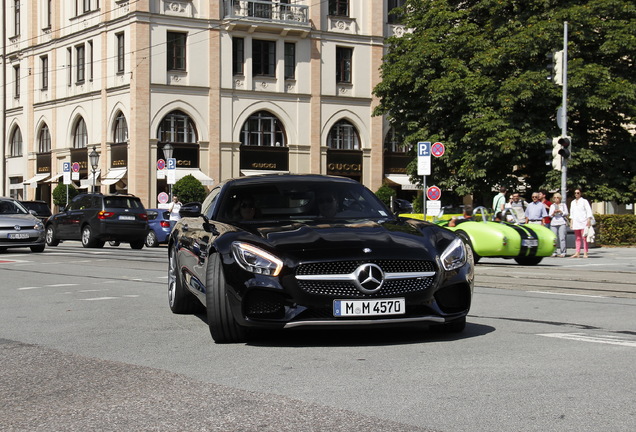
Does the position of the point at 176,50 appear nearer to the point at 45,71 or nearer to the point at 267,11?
the point at 267,11

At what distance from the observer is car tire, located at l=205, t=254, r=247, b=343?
8.02m

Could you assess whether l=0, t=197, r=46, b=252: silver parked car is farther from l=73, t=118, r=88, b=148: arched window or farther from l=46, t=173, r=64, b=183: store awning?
l=46, t=173, r=64, b=183: store awning

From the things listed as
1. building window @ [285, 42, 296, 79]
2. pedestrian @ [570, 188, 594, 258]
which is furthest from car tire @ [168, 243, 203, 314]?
building window @ [285, 42, 296, 79]

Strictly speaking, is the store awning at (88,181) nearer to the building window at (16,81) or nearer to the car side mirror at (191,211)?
the building window at (16,81)

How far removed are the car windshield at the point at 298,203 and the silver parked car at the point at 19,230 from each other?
18871 mm

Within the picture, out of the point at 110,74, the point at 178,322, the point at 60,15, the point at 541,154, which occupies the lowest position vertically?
the point at 178,322

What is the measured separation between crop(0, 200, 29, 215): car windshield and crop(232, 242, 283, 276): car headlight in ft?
72.0

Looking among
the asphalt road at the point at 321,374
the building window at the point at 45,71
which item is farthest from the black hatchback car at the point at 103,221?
the building window at the point at 45,71

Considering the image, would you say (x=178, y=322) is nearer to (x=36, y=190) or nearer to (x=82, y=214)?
(x=82, y=214)

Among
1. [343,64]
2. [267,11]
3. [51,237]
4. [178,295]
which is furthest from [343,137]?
[178,295]

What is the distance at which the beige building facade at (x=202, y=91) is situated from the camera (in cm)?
5478

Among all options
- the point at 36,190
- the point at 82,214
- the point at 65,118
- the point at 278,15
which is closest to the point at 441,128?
the point at 82,214

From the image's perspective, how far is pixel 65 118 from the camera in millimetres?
61156

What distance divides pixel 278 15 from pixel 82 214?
27.2 metres
